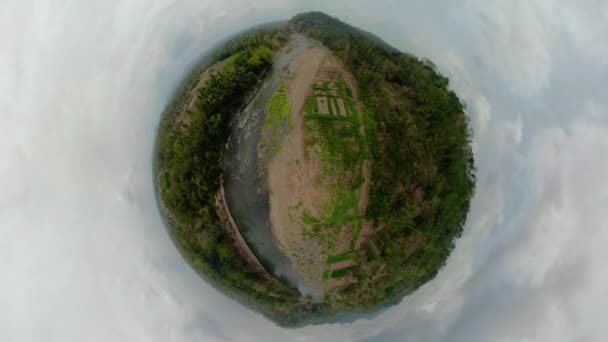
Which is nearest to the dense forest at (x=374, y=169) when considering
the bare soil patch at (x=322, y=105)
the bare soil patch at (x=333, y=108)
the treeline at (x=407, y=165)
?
the treeline at (x=407, y=165)

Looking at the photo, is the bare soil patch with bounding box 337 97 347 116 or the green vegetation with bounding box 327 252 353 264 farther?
the green vegetation with bounding box 327 252 353 264

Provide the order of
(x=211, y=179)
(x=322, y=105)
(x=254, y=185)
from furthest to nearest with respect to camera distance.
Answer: (x=211, y=179) → (x=254, y=185) → (x=322, y=105)

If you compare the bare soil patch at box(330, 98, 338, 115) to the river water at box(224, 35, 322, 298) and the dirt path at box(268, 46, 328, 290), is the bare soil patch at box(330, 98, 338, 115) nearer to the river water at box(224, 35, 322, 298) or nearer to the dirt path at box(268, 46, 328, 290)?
the dirt path at box(268, 46, 328, 290)

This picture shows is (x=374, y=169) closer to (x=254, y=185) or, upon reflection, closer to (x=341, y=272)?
(x=341, y=272)

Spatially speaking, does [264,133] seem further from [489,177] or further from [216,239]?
[489,177]

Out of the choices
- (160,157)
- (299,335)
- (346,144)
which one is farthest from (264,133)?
(299,335)

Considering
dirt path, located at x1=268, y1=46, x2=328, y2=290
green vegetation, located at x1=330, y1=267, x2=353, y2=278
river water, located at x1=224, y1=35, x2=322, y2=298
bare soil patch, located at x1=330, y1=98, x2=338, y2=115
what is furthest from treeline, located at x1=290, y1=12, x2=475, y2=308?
river water, located at x1=224, y1=35, x2=322, y2=298

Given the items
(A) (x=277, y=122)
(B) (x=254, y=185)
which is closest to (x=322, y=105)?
(A) (x=277, y=122)
